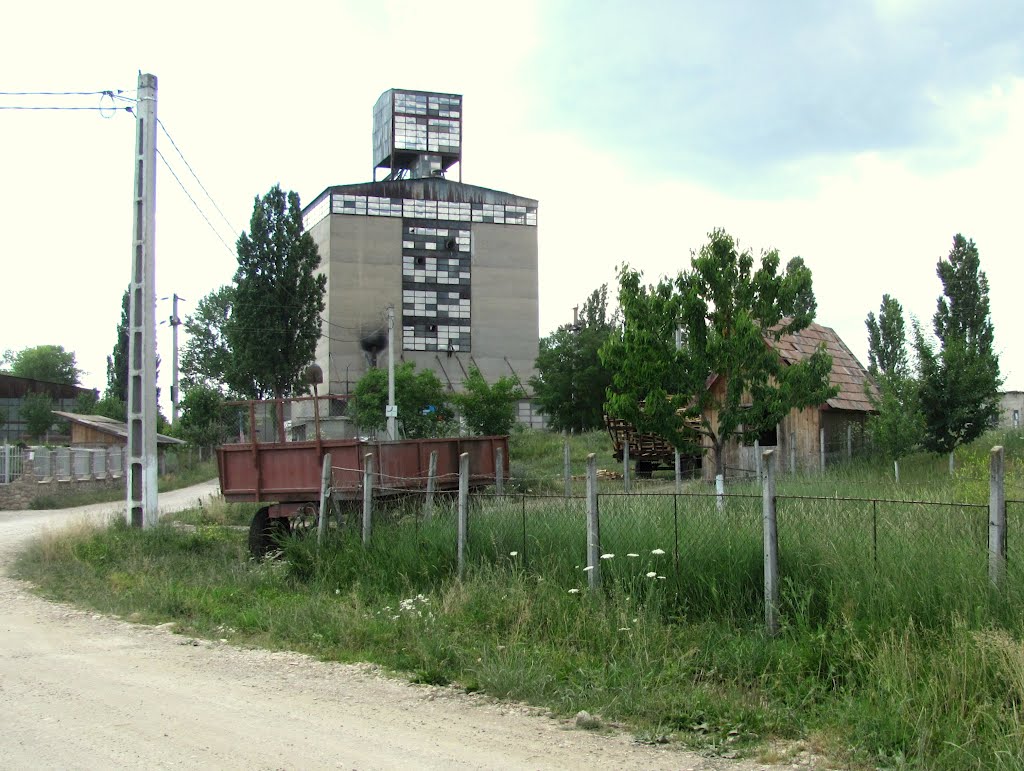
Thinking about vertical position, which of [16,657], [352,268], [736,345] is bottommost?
[16,657]

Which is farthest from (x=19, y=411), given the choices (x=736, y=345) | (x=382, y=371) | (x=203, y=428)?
(x=736, y=345)

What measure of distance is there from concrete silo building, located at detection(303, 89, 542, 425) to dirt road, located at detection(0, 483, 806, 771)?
67608 mm

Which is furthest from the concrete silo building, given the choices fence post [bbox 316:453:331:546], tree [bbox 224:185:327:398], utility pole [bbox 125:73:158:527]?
fence post [bbox 316:453:331:546]

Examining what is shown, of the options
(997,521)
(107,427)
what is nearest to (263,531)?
(997,521)

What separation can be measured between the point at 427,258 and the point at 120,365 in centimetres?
2749

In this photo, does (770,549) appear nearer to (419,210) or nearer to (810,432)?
(810,432)

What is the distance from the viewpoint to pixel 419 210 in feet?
263

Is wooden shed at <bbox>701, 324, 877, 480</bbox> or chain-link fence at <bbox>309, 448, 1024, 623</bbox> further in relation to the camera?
wooden shed at <bbox>701, 324, 877, 480</bbox>

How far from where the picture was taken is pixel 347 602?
33.3 ft

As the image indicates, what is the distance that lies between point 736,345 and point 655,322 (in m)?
1.58

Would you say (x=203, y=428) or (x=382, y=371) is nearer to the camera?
(x=382, y=371)

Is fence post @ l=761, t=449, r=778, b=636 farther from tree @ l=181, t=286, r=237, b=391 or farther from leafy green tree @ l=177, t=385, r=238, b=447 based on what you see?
tree @ l=181, t=286, r=237, b=391

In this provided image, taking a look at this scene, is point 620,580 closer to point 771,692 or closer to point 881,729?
point 771,692

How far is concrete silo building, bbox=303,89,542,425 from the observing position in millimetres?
77250
